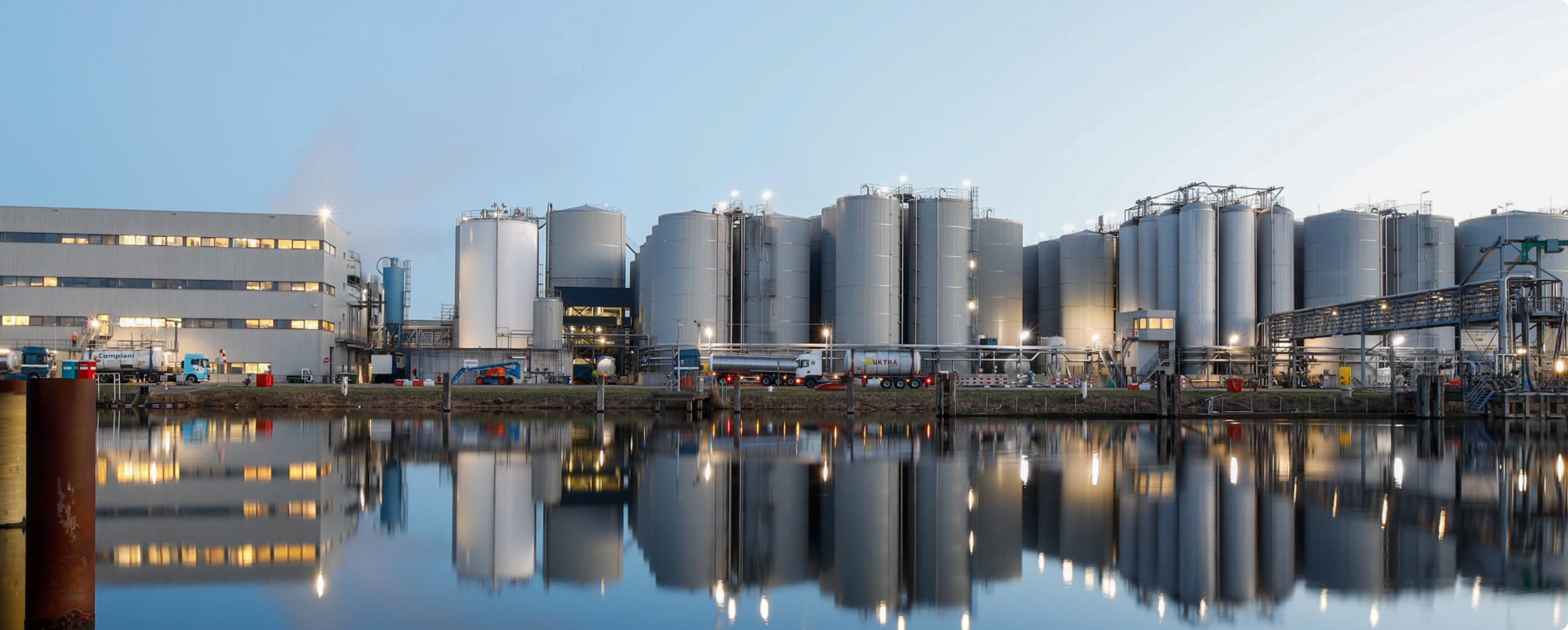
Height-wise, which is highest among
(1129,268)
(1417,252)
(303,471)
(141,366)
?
(1417,252)

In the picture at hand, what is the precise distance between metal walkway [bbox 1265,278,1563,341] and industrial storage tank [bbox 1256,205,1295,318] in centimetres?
265

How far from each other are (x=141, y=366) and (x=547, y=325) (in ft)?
86.5

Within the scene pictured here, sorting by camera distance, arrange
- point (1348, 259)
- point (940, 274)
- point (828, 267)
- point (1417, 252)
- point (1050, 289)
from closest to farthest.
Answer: point (940, 274)
point (1348, 259)
point (1417, 252)
point (828, 267)
point (1050, 289)

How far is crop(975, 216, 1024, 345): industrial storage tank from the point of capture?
81.2 meters

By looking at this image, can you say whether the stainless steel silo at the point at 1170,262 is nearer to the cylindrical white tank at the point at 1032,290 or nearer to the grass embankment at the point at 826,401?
the cylindrical white tank at the point at 1032,290

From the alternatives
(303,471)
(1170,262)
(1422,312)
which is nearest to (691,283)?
(1170,262)

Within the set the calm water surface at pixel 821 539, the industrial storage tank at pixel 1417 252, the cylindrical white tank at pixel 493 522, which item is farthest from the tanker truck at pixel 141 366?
the industrial storage tank at pixel 1417 252

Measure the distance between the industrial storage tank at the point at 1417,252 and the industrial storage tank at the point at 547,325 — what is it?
205 feet

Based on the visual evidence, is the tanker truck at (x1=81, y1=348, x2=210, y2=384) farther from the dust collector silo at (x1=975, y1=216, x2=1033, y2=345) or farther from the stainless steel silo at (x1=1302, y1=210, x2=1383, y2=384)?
the stainless steel silo at (x1=1302, y1=210, x2=1383, y2=384)

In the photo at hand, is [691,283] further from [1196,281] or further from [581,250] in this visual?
[1196,281]

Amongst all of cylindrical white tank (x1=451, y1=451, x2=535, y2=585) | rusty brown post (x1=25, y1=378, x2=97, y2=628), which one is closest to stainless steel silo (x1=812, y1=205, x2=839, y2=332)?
cylindrical white tank (x1=451, y1=451, x2=535, y2=585)

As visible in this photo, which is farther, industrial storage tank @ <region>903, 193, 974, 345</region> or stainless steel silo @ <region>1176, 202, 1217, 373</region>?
industrial storage tank @ <region>903, 193, 974, 345</region>

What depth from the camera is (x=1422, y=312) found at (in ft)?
197

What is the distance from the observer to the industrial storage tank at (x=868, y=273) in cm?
7381
